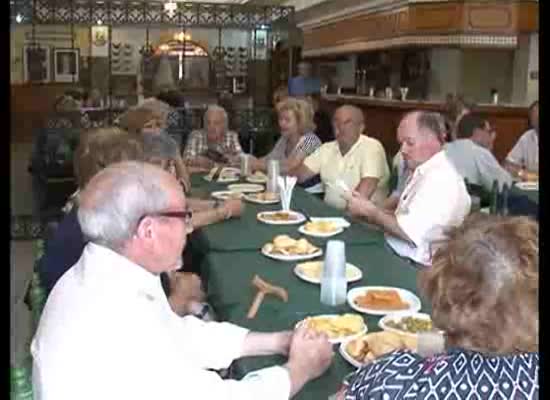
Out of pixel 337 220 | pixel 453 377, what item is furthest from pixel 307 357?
pixel 337 220

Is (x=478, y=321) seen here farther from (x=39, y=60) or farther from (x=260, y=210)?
(x=39, y=60)

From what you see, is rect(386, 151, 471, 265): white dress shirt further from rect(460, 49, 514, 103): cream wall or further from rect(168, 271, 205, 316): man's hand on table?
rect(460, 49, 514, 103): cream wall

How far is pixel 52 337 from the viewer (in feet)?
3.74

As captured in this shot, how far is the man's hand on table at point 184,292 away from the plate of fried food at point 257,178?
6.10 ft

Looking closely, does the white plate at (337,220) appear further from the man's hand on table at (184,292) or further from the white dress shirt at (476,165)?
the white dress shirt at (476,165)

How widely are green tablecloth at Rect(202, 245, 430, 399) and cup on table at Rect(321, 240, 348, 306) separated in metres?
0.03

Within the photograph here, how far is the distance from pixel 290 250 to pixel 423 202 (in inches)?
23.8

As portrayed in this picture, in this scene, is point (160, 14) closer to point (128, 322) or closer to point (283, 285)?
point (283, 285)

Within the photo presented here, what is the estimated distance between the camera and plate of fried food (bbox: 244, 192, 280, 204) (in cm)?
352

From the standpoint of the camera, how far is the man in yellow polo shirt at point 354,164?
12.5 feet

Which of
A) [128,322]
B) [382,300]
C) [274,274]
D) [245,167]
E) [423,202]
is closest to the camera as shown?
[128,322]

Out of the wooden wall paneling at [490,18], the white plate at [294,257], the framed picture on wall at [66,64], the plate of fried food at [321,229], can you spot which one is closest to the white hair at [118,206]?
the white plate at [294,257]

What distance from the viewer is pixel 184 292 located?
233 cm

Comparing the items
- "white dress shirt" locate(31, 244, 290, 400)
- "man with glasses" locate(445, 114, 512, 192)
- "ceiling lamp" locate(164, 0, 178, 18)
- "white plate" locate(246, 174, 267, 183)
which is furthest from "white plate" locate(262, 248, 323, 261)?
"ceiling lamp" locate(164, 0, 178, 18)
